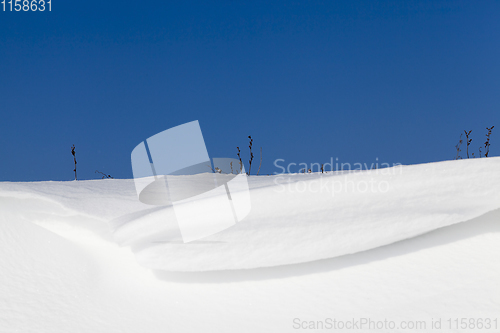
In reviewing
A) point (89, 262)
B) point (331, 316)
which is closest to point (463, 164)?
point (331, 316)

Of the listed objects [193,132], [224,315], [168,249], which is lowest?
[224,315]

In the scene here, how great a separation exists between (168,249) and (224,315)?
231 mm

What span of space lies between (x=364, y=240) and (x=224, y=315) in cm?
40

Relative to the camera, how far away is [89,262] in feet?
3.52

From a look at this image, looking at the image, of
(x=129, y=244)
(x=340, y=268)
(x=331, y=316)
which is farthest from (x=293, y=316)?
(x=129, y=244)

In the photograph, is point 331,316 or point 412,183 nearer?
point 331,316

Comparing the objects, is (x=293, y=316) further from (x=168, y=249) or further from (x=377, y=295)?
(x=168, y=249)

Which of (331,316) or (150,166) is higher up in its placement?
(150,166)

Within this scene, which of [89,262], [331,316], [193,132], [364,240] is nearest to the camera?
[331,316]

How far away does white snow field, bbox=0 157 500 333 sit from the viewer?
2.70 ft

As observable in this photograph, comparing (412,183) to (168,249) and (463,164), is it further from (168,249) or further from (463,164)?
(168,249)

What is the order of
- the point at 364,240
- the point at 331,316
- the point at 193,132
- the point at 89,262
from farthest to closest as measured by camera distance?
the point at 193,132
the point at 89,262
the point at 364,240
the point at 331,316

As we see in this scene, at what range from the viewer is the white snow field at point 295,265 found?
823 mm

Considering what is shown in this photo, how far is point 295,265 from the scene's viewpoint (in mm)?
979
